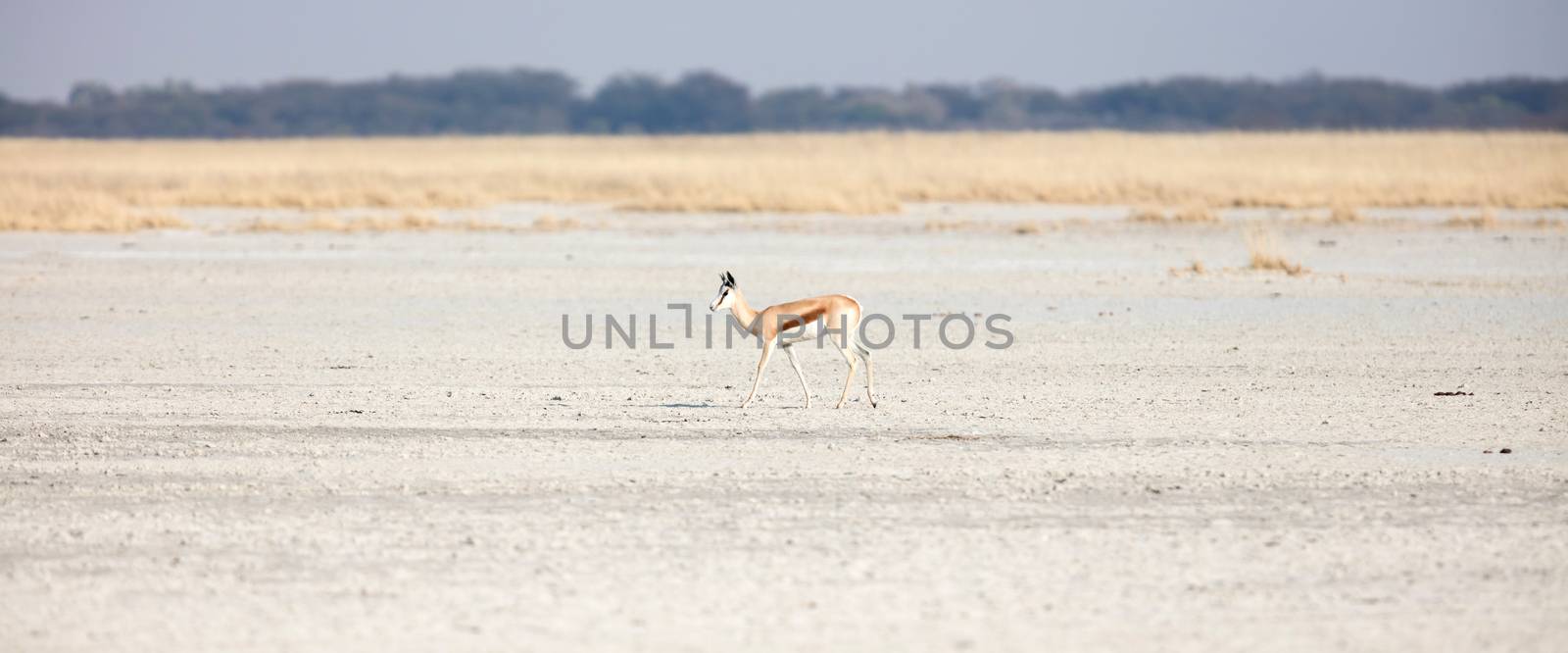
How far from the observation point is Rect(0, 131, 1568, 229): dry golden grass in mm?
37844

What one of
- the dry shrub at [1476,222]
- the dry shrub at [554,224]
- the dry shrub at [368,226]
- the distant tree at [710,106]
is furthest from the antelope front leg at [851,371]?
the distant tree at [710,106]

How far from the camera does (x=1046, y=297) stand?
64.6 ft

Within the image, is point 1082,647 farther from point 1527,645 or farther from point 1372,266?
point 1372,266

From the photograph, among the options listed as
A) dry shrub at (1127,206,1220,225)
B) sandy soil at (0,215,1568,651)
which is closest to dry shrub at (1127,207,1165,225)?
dry shrub at (1127,206,1220,225)

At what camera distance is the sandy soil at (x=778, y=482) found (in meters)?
6.71

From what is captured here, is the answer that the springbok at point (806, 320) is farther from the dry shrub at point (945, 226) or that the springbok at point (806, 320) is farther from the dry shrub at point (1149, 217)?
the dry shrub at point (1149, 217)

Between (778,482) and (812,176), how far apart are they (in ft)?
137

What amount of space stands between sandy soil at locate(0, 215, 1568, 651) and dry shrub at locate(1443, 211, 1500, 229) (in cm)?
1209

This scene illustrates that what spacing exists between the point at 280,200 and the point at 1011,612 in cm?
3408

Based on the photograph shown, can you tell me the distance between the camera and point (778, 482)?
30.2 feet

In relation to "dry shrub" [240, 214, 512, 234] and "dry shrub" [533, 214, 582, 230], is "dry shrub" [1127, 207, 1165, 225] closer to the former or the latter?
"dry shrub" [533, 214, 582, 230]

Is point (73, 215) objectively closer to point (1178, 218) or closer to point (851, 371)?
point (1178, 218)

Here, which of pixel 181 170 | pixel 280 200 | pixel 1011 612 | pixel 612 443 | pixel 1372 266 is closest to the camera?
pixel 1011 612

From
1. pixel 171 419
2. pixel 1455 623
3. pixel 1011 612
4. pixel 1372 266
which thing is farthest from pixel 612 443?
pixel 1372 266
